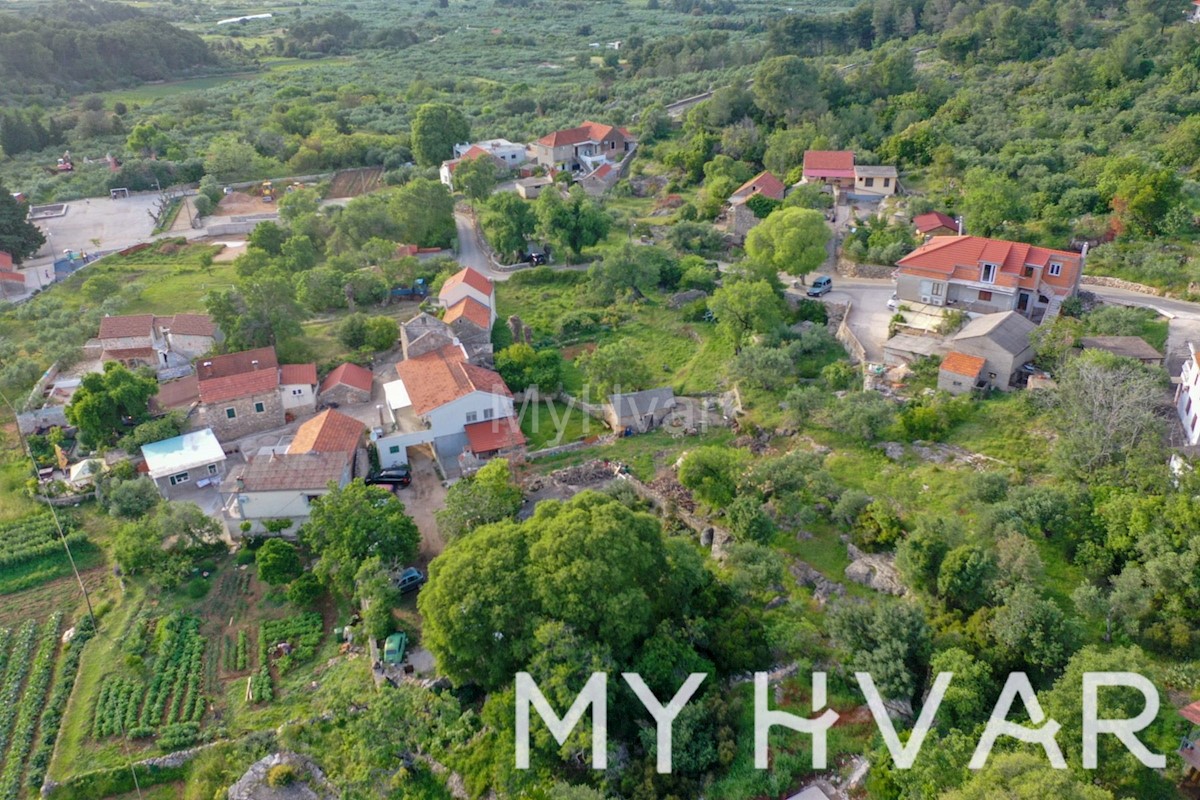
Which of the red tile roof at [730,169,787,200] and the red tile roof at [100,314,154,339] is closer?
the red tile roof at [100,314,154,339]

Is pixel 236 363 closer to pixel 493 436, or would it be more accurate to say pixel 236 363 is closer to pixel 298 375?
pixel 298 375

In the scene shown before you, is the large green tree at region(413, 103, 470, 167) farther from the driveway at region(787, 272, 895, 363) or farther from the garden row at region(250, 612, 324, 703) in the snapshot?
the garden row at region(250, 612, 324, 703)

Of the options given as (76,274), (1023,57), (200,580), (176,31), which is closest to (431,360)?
(200,580)

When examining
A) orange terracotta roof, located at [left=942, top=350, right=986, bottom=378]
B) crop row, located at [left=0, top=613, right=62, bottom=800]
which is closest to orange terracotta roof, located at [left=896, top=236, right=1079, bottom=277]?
orange terracotta roof, located at [left=942, top=350, right=986, bottom=378]

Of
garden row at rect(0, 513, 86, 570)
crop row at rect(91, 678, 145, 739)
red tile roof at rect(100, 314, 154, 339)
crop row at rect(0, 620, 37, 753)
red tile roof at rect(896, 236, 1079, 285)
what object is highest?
red tile roof at rect(896, 236, 1079, 285)

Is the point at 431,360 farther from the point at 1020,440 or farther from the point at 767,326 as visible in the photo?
the point at 1020,440
